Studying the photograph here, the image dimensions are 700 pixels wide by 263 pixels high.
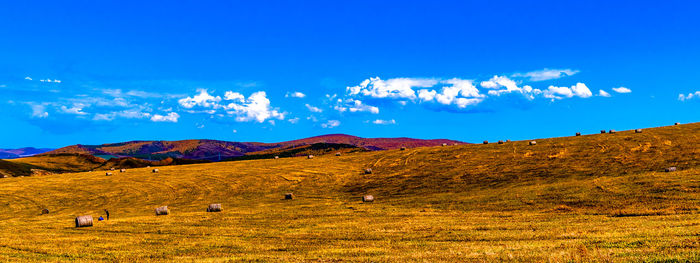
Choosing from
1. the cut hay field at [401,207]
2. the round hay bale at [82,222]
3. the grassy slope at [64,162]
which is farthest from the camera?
the grassy slope at [64,162]

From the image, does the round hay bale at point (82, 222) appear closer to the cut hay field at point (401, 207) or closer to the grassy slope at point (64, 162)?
the cut hay field at point (401, 207)

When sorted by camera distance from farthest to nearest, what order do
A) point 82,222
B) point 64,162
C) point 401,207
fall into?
point 64,162 < point 401,207 < point 82,222

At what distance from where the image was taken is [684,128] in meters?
57.4

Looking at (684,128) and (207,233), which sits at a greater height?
(684,128)

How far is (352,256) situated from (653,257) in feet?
29.6

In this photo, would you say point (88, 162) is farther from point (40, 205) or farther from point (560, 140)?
point (560, 140)

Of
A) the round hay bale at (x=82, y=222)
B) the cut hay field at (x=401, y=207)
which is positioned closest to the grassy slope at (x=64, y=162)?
the cut hay field at (x=401, y=207)

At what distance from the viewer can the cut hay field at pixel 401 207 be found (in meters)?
17.4

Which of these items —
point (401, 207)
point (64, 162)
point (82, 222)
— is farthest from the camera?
point (64, 162)

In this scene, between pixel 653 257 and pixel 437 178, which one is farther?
pixel 437 178

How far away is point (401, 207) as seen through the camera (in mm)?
33969

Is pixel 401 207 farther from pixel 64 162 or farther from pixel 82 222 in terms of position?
pixel 64 162

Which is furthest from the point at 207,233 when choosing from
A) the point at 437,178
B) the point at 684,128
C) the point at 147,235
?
the point at 684,128

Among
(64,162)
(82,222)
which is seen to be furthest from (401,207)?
(64,162)
